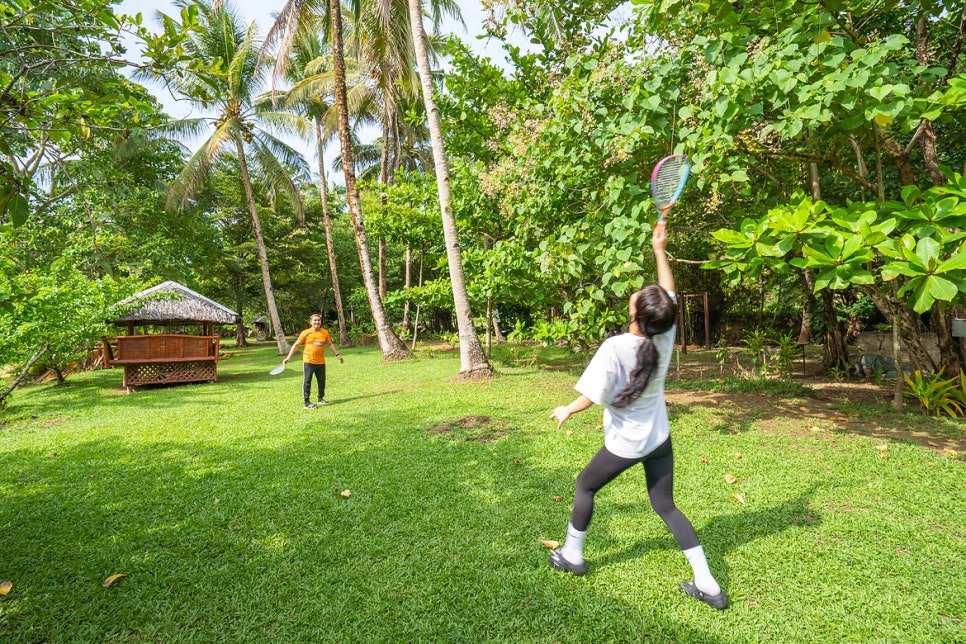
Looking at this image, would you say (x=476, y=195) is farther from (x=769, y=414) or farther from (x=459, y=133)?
(x=769, y=414)

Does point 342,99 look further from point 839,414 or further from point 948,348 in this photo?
point 948,348

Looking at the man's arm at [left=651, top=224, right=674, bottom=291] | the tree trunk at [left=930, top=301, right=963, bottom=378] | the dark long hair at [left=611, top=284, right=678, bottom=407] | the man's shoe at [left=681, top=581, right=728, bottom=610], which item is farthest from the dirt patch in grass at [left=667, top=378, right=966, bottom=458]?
the dark long hair at [left=611, top=284, right=678, bottom=407]

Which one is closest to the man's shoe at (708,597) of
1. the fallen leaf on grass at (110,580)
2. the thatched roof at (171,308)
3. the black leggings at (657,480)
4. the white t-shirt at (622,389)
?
the black leggings at (657,480)

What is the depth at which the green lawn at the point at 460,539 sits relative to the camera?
2.37m

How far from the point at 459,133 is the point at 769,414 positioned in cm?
801

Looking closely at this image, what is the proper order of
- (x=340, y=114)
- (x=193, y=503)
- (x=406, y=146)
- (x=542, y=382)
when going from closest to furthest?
(x=193, y=503), (x=542, y=382), (x=340, y=114), (x=406, y=146)

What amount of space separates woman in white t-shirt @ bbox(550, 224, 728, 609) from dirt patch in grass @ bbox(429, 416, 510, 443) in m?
3.07

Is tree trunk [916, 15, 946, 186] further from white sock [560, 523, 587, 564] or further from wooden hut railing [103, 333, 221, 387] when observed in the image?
wooden hut railing [103, 333, 221, 387]

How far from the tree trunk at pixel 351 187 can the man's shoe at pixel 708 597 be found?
470 inches

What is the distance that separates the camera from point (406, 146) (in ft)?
75.4

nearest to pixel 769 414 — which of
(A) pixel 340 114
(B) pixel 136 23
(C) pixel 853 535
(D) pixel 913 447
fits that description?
(D) pixel 913 447

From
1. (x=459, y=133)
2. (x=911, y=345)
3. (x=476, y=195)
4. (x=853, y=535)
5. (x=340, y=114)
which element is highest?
(x=340, y=114)

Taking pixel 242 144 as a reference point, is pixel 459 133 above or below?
below

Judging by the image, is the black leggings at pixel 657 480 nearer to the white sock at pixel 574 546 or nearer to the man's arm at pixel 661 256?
the white sock at pixel 574 546
